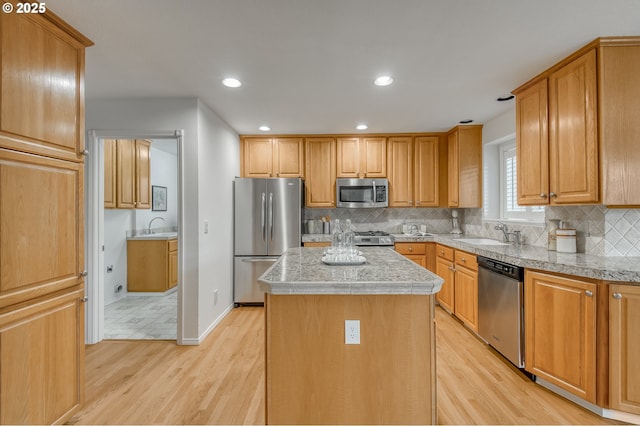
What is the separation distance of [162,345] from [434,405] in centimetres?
259

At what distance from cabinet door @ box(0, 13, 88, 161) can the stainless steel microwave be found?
313 centimetres

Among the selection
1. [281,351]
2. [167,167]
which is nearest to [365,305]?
[281,351]

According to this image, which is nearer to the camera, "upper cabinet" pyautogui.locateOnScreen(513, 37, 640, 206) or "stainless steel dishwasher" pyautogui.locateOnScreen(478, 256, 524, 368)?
"upper cabinet" pyautogui.locateOnScreen(513, 37, 640, 206)

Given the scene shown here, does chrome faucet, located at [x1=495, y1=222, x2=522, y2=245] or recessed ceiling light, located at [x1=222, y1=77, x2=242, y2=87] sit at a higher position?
recessed ceiling light, located at [x1=222, y1=77, x2=242, y2=87]

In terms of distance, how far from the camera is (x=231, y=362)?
2602 millimetres

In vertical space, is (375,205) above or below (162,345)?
above

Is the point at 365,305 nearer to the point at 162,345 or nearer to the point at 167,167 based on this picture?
the point at 162,345

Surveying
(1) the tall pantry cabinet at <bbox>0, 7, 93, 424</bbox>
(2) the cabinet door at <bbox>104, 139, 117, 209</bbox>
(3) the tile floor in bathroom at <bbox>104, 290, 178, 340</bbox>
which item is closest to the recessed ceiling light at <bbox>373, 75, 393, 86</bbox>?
(1) the tall pantry cabinet at <bbox>0, 7, 93, 424</bbox>

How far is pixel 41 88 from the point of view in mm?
1649

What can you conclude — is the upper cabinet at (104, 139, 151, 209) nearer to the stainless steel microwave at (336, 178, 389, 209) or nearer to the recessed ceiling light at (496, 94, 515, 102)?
the stainless steel microwave at (336, 178, 389, 209)

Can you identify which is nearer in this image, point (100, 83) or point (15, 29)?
point (15, 29)

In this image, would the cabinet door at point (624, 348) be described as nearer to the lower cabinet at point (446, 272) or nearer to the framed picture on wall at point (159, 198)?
the lower cabinet at point (446, 272)

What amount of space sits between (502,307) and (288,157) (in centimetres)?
327

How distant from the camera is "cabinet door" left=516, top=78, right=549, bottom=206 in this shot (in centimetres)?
251
